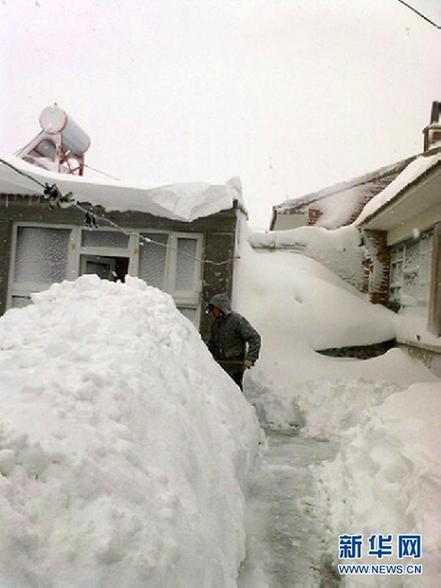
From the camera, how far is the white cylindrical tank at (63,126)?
38.8 ft

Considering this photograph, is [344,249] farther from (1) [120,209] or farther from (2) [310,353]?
(1) [120,209]

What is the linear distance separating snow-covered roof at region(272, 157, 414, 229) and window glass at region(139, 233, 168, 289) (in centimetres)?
863

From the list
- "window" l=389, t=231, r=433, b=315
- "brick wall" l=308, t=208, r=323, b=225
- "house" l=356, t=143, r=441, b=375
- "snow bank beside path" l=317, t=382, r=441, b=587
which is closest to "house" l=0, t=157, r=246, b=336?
"house" l=356, t=143, r=441, b=375

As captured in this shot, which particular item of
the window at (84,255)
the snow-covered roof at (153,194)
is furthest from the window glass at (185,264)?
the snow-covered roof at (153,194)

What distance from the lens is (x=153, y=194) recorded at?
8234mm

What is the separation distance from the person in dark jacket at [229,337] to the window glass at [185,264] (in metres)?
2.63

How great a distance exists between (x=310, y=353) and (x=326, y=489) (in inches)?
184

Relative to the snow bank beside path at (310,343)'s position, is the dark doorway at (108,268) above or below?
above

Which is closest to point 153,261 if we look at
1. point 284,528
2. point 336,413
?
point 336,413

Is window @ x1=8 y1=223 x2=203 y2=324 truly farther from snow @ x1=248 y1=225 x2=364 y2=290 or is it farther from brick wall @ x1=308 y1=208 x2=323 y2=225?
brick wall @ x1=308 y1=208 x2=323 y2=225

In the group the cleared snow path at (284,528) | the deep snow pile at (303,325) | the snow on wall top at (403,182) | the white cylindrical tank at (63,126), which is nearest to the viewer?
the cleared snow path at (284,528)

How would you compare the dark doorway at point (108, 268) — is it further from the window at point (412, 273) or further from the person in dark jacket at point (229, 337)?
the window at point (412, 273)

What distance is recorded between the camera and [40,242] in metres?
8.88

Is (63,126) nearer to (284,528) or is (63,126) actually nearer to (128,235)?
(128,235)
